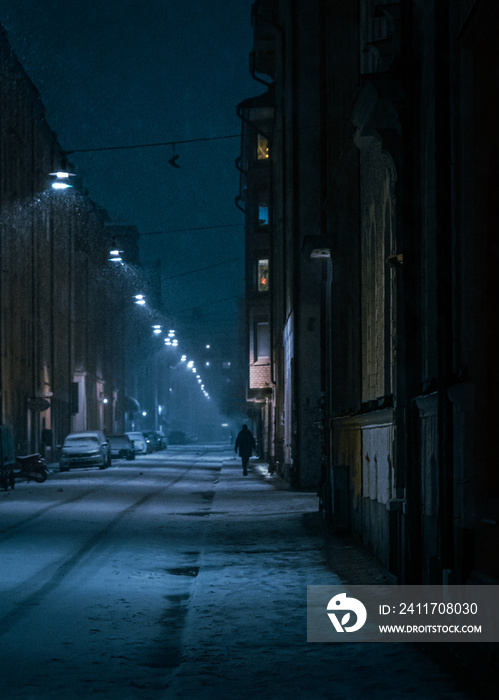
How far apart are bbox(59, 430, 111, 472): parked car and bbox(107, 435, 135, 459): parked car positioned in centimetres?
1365

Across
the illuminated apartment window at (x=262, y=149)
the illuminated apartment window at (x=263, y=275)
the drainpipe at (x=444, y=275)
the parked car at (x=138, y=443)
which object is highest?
the illuminated apartment window at (x=262, y=149)

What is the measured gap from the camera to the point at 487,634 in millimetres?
7176

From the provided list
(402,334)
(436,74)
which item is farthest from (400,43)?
(402,334)

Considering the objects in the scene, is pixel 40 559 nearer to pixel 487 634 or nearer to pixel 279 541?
pixel 279 541

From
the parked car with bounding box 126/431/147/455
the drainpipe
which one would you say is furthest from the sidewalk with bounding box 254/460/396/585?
the parked car with bounding box 126/431/147/455

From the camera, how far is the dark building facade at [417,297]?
316 inches

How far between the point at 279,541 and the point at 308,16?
785 inches

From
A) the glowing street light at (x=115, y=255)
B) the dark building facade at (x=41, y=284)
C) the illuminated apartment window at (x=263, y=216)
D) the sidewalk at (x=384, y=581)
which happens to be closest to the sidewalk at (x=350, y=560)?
the sidewalk at (x=384, y=581)

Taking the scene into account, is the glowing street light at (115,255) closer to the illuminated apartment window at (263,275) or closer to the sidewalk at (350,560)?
the illuminated apartment window at (263,275)

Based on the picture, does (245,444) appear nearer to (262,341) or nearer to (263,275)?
(263,275)

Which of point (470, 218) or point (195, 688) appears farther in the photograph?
point (470, 218)

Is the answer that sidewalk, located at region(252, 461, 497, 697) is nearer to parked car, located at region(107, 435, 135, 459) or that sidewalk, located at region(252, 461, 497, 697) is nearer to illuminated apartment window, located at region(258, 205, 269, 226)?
illuminated apartment window, located at region(258, 205, 269, 226)

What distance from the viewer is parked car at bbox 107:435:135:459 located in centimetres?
6172

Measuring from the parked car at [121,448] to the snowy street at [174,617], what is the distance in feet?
136
